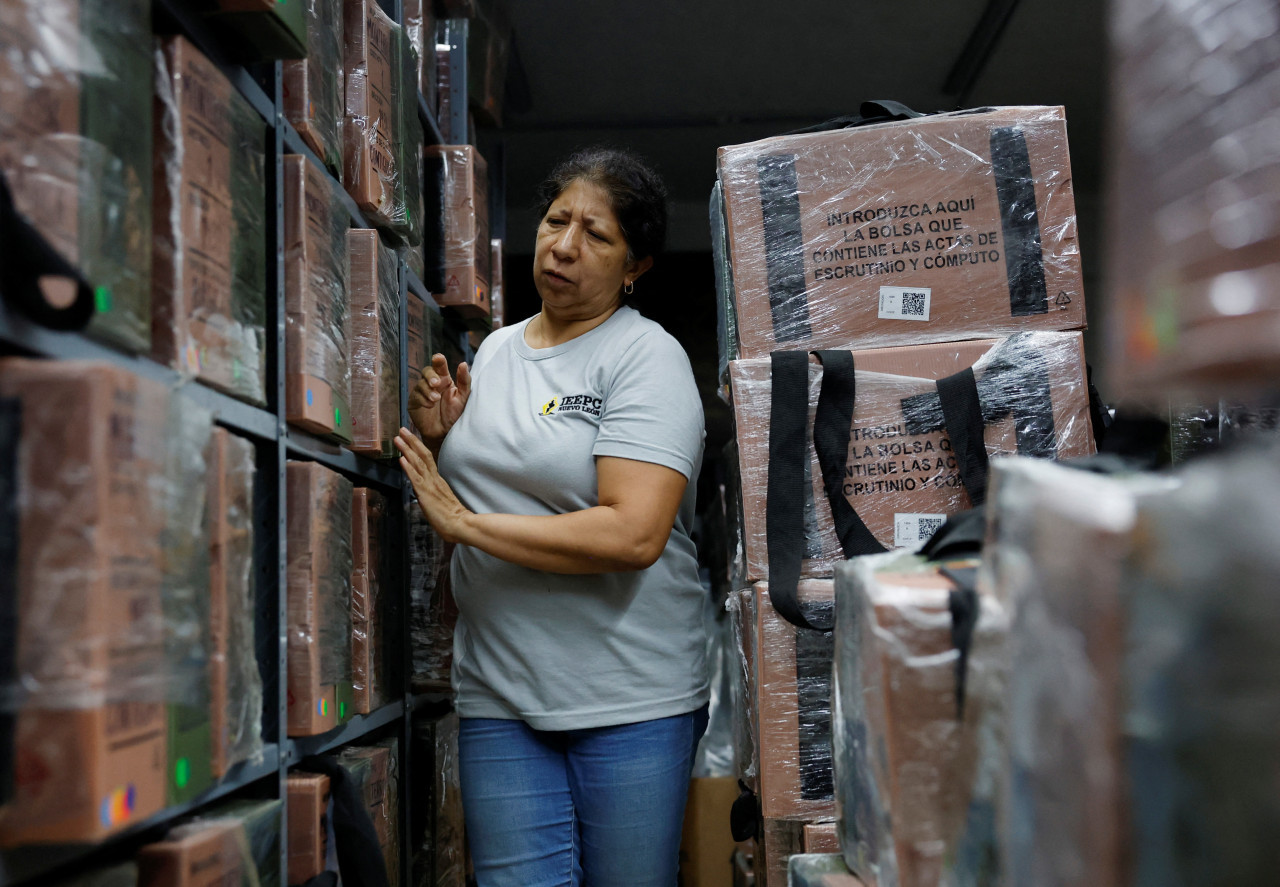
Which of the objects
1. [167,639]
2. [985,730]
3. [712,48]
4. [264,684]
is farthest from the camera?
[712,48]

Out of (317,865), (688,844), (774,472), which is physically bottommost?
(688,844)

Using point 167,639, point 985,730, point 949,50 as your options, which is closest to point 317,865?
point 167,639

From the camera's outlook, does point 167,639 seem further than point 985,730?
Yes

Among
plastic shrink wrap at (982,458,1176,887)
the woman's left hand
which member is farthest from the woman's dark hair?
plastic shrink wrap at (982,458,1176,887)

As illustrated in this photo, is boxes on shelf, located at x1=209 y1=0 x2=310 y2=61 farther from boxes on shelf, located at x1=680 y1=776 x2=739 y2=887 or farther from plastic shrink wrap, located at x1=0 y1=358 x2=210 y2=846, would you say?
boxes on shelf, located at x1=680 y1=776 x2=739 y2=887

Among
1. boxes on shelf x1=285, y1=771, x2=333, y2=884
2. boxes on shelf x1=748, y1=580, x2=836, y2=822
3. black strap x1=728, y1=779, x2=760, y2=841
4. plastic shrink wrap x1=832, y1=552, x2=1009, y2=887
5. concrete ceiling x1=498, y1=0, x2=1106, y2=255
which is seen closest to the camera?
plastic shrink wrap x1=832, y1=552, x2=1009, y2=887

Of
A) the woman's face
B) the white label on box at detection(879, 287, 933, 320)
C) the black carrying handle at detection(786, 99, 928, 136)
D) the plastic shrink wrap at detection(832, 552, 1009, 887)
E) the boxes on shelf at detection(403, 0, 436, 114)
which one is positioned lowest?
the plastic shrink wrap at detection(832, 552, 1009, 887)

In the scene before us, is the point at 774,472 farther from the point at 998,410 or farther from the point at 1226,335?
the point at 1226,335

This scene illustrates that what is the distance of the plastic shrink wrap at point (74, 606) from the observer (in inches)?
30.9

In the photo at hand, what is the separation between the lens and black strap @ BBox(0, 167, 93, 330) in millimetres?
767

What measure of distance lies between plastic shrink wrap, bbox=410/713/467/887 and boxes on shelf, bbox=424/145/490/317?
1.01 m

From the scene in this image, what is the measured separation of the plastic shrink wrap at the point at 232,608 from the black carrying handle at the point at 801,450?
752mm

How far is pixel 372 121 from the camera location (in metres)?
1.77

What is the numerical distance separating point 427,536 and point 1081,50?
335 cm
